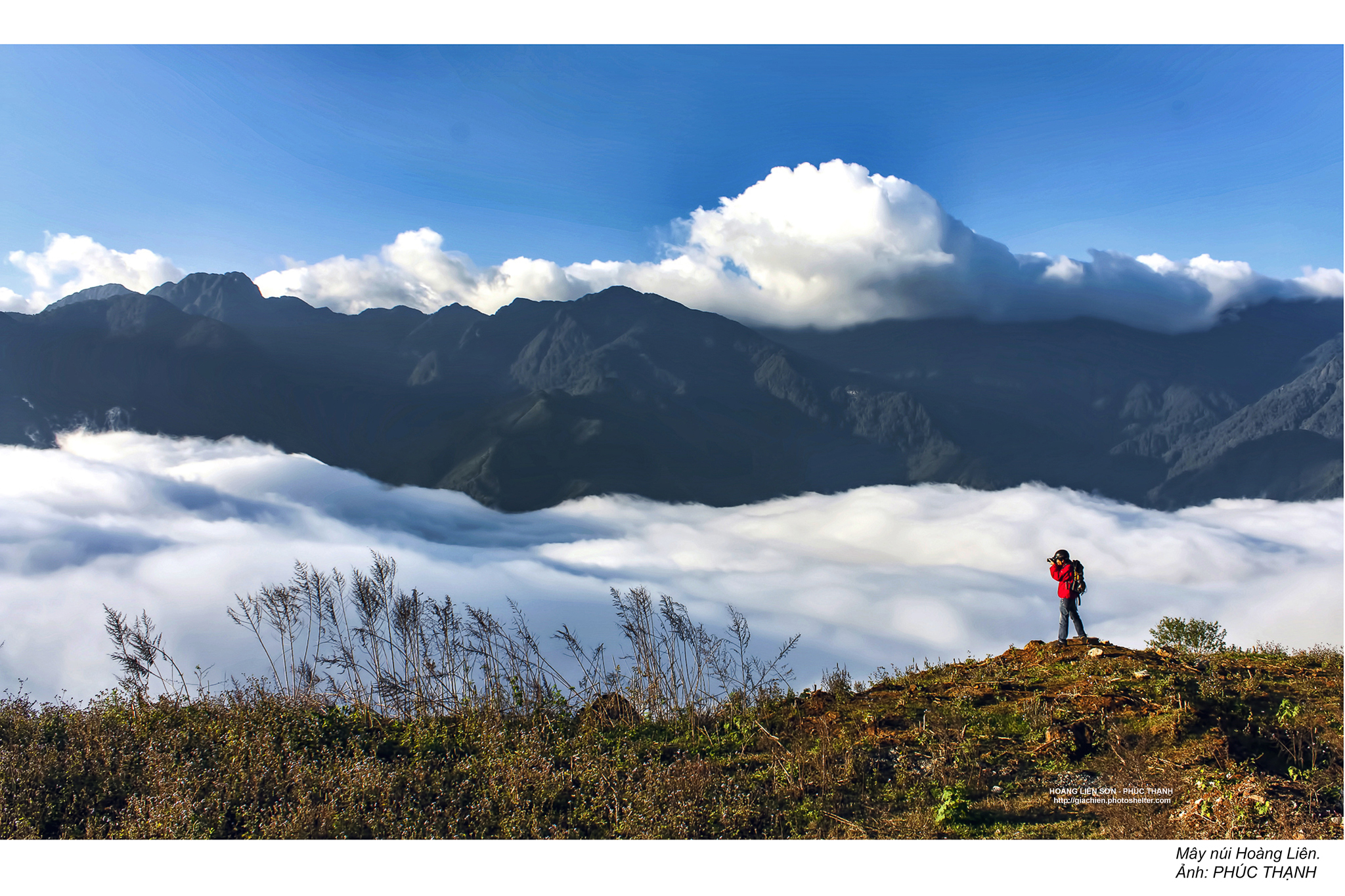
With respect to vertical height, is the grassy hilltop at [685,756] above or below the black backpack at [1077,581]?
below

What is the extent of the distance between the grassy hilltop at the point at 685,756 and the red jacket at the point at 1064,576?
136 centimetres

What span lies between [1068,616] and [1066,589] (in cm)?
66

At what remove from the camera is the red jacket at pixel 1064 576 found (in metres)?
10.5

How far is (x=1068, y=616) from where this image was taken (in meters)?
10.9

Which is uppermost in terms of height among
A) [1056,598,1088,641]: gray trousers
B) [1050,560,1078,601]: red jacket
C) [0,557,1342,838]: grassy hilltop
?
[1050,560,1078,601]: red jacket

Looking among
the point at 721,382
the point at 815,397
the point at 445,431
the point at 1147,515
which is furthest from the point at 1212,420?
the point at 445,431

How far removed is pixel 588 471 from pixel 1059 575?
6260 centimetres

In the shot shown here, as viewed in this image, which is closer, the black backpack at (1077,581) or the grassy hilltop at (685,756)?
the grassy hilltop at (685,756)

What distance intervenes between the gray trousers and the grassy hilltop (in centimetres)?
119

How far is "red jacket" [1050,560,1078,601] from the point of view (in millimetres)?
10539

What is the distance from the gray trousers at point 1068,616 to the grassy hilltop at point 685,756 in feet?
3.92

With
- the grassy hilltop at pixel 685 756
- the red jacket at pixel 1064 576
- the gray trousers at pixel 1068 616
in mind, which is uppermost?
the red jacket at pixel 1064 576

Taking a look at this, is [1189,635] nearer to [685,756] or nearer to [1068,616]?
[1068,616]

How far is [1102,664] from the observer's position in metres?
9.18
